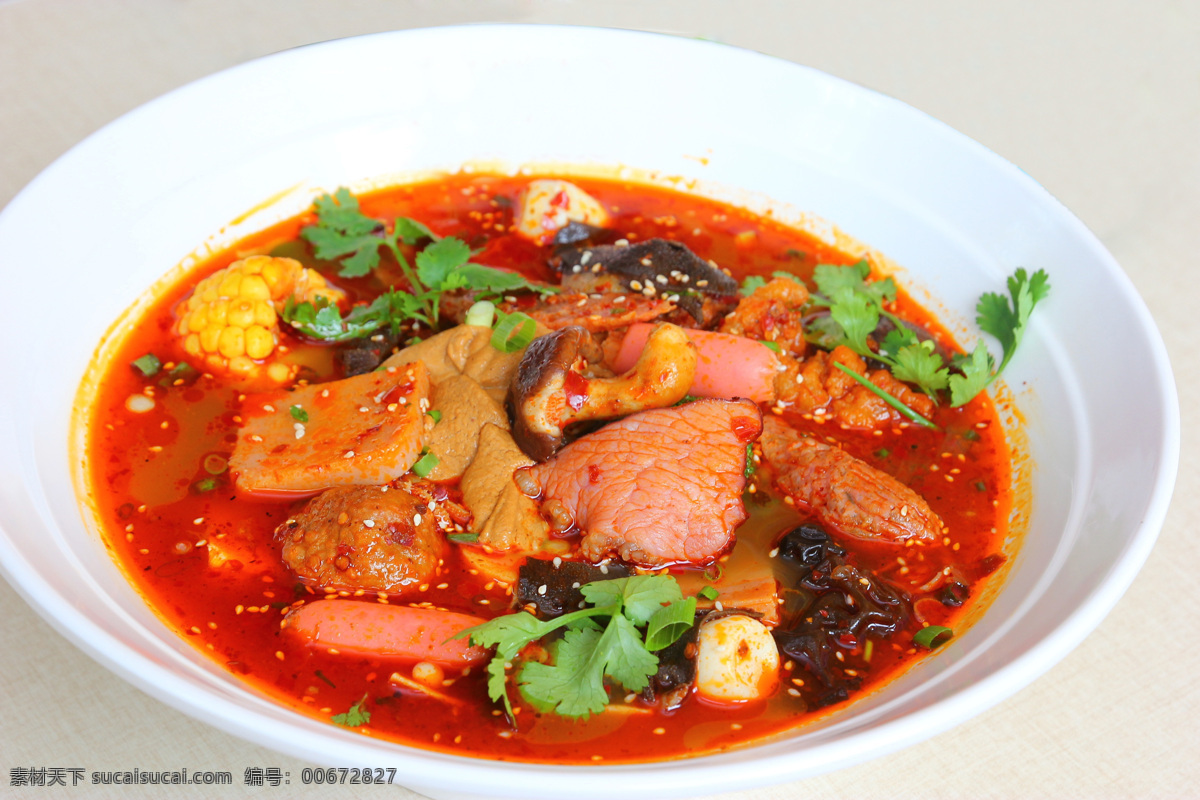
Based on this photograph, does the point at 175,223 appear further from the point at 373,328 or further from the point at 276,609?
the point at 276,609

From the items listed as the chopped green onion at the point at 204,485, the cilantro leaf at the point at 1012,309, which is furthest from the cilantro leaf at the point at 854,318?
the chopped green onion at the point at 204,485

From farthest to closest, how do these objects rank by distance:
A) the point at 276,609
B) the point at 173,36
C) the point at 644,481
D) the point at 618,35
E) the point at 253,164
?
the point at 173,36
the point at 618,35
the point at 253,164
the point at 644,481
the point at 276,609

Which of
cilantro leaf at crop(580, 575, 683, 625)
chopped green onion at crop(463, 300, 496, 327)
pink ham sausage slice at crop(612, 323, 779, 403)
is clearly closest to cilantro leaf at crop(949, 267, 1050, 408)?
pink ham sausage slice at crop(612, 323, 779, 403)

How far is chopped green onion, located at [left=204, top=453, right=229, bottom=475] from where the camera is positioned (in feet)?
9.94

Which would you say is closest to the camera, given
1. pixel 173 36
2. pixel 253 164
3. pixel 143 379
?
pixel 143 379

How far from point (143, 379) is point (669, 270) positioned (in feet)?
6.33

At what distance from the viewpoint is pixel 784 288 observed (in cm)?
358

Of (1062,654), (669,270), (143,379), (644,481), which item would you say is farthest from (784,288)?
(143,379)

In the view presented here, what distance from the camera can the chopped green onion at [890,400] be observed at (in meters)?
3.28

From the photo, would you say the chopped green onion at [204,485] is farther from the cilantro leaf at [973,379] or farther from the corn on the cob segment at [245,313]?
the cilantro leaf at [973,379]

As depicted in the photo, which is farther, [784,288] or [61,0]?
[61,0]

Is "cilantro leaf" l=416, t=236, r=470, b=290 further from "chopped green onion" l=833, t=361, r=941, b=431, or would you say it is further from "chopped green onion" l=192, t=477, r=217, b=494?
"chopped green onion" l=833, t=361, r=941, b=431

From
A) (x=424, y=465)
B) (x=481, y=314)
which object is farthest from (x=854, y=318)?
(x=424, y=465)

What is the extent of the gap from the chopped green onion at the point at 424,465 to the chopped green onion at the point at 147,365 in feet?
3.44
